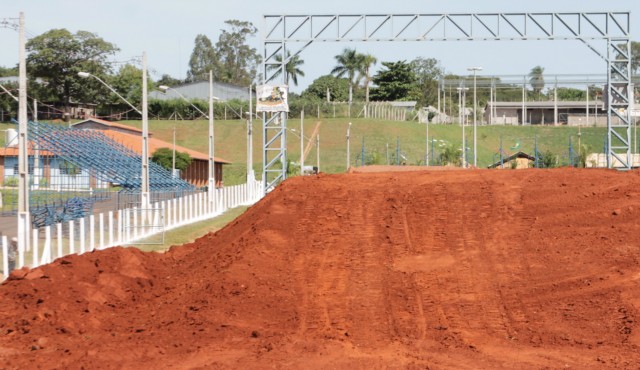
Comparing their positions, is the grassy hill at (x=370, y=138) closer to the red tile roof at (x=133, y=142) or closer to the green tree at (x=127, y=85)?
the green tree at (x=127, y=85)

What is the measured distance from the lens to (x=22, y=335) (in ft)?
47.1

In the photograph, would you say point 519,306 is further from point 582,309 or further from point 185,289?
point 185,289

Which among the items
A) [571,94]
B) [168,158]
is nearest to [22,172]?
[168,158]

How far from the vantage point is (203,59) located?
485ft

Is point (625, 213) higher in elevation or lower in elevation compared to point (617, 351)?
higher

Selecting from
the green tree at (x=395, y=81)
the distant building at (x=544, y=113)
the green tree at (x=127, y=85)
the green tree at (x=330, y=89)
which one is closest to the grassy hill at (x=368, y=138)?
the green tree at (x=127, y=85)

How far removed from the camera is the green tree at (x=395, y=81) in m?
126

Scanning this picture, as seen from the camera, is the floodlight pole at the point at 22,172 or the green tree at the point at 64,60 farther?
the green tree at the point at 64,60

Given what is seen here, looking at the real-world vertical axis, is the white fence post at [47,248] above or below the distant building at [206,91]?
below

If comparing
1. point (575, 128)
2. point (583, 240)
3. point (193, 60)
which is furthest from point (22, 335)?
point (193, 60)

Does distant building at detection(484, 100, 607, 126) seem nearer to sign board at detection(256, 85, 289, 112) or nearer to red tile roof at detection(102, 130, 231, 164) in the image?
red tile roof at detection(102, 130, 231, 164)

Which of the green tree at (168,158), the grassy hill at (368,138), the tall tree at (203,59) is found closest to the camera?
the green tree at (168,158)

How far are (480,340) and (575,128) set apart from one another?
292 feet

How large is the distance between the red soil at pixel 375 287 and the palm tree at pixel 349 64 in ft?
377
